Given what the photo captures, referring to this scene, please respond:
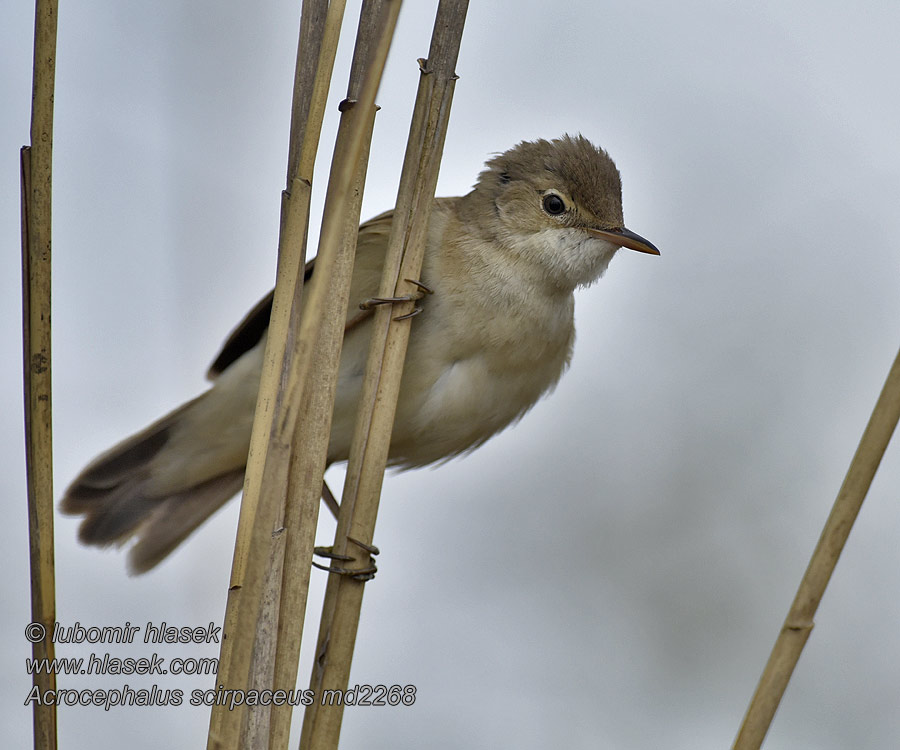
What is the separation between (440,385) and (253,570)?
4.22 ft

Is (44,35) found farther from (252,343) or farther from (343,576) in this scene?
(252,343)

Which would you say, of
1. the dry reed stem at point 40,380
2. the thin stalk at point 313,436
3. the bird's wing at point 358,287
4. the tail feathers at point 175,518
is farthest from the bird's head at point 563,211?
the dry reed stem at point 40,380

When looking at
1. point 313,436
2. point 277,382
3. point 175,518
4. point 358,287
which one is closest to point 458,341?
point 358,287

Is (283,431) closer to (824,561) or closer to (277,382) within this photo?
(277,382)

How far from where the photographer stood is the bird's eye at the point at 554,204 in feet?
8.22

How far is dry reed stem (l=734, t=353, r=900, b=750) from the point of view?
4.17 ft

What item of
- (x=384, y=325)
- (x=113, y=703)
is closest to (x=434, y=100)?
(x=384, y=325)

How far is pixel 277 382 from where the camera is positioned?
133 cm

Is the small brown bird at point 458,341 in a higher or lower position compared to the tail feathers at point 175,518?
higher

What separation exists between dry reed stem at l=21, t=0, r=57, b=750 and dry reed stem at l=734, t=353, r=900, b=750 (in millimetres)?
963

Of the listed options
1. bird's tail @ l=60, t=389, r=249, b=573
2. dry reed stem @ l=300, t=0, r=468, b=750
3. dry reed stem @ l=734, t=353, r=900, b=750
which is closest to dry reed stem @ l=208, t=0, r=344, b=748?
dry reed stem @ l=300, t=0, r=468, b=750

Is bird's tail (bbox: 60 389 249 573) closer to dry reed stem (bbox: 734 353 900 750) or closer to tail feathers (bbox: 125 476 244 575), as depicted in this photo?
tail feathers (bbox: 125 476 244 575)

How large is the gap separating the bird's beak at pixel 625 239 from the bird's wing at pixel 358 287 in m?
0.54

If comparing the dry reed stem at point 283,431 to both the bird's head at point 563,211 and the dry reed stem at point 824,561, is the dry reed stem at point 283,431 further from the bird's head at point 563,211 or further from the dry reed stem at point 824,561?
the bird's head at point 563,211
